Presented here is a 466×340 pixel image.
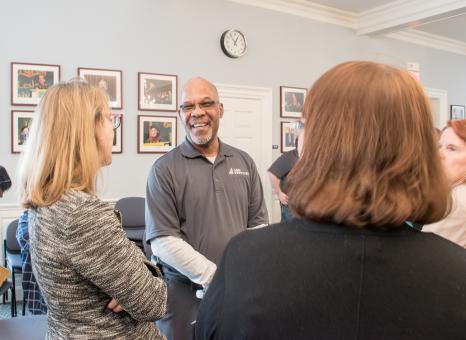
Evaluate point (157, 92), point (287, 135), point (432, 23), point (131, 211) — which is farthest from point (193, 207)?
point (432, 23)

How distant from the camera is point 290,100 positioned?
590 cm

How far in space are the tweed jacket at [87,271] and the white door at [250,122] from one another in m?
4.18

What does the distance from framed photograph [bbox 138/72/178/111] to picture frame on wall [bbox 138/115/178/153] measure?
0.12 meters

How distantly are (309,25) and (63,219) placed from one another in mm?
5519

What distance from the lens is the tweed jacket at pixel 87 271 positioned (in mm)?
1144

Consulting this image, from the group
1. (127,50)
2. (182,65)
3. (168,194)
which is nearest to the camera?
(168,194)

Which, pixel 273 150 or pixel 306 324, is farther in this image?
pixel 273 150

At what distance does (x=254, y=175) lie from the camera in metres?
2.24

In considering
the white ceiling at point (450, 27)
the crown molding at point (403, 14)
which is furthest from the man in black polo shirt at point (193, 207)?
the white ceiling at point (450, 27)

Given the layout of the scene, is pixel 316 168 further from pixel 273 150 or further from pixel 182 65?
pixel 273 150

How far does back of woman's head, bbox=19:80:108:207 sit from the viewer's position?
3.93 feet

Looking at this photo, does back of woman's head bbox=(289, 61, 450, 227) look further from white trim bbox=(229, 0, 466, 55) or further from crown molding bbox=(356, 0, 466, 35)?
crown molding bbox=(356, 0, 466, 35)

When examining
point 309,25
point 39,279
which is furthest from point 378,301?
point 309,25

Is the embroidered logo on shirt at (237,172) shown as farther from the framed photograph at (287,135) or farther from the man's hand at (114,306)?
the framed photograph at (287,135)
